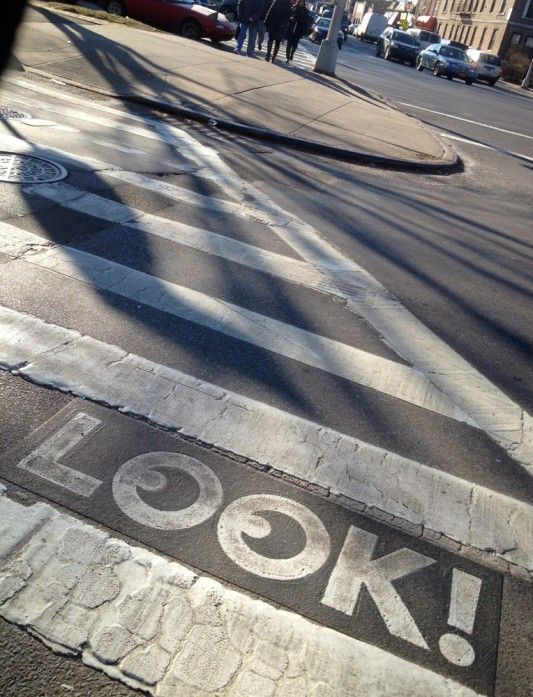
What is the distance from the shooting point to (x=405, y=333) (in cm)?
523

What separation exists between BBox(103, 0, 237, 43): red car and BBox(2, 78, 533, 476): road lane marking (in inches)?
644

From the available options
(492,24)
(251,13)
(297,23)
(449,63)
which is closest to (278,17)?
(251,13)

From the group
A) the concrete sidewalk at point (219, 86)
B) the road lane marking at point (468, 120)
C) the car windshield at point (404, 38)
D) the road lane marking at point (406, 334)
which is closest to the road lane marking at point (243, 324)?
the road lane marking at point (406, 334)

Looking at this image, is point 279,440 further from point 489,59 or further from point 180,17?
point 489,59

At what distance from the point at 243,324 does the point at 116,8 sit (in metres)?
22.3

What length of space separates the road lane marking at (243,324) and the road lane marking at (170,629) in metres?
2.06

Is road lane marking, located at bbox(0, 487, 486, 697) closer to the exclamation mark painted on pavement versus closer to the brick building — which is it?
the exclamation mark painted on pavement

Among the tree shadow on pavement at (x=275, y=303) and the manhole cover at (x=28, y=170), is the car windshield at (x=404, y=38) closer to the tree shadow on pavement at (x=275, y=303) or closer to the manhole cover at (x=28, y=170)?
the tree shadow on pavement at (x=275, y=303)

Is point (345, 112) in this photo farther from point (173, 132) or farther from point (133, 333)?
point (133, 333)

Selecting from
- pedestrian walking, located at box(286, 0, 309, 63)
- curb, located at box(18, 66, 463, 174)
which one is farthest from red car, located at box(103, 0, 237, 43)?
curb, located at box(18, 66, 463, 174)

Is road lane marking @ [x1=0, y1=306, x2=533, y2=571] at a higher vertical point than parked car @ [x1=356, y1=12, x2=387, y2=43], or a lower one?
lower

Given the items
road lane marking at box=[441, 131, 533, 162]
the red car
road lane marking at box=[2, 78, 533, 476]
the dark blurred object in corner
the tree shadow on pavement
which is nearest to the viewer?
the dark blurred object in corner

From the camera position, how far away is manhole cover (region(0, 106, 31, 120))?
903 centimetres

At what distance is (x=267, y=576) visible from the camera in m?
2.75
